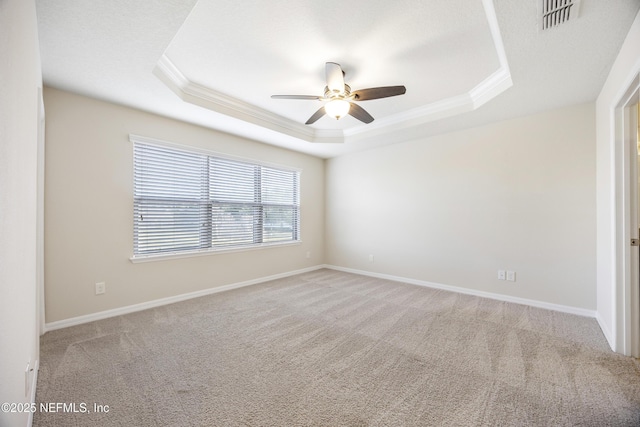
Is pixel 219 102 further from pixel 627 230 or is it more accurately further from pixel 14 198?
pixel 627 230

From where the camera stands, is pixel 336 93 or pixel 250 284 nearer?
pixel 336 93

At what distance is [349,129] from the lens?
4.49 metres

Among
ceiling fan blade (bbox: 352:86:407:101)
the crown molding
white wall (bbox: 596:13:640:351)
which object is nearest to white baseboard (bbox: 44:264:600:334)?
white wall (bbox: 596:13:640:351)

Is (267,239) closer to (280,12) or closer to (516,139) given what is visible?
(280,12)

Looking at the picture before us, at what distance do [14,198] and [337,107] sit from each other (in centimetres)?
237

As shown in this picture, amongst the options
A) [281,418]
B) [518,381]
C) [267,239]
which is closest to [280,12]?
[281,418]

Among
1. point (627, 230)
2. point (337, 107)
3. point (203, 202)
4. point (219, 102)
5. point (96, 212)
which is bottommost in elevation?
point (627, 230)

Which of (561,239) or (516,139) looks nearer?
(561,239)

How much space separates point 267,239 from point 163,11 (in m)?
3.48

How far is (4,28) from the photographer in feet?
2.71

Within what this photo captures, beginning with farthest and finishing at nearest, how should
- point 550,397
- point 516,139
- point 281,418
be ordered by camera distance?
point 516,139
point 550,397
point 281,418

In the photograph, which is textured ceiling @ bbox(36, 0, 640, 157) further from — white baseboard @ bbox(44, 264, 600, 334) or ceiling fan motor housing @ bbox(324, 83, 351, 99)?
white baseboard @ bbox(44, 264, 600, 334)

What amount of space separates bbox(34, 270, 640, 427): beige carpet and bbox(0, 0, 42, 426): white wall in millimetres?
698

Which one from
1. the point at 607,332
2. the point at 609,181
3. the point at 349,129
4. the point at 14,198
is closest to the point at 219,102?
the point at 349,129
